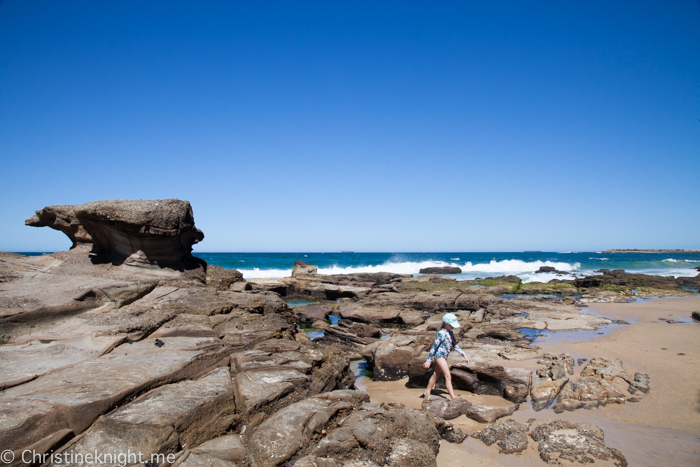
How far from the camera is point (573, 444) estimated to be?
4.75 m

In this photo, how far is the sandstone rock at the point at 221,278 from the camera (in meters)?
10.1

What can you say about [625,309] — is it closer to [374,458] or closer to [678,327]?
[678,327]

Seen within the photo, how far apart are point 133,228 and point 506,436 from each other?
8712 millimetres

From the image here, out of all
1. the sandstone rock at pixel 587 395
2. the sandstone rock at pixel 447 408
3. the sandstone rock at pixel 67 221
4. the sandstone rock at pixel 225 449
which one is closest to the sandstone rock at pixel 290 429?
the sandstone rock at pixel 225 449

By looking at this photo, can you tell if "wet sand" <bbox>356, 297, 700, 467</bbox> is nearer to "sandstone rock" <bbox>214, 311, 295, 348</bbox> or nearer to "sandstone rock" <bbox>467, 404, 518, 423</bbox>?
"sandstone rock" <bbox>467, 404, 518, 423</bbox>

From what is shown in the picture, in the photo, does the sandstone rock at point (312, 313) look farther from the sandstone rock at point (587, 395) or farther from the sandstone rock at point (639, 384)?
the sandstone rock at point (639, 384)

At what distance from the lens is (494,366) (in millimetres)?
7199

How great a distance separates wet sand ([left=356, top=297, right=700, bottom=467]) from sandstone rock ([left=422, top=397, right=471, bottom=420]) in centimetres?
13

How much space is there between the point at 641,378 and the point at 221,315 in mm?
8433

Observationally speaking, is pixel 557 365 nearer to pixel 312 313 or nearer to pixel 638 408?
pixel 638 408

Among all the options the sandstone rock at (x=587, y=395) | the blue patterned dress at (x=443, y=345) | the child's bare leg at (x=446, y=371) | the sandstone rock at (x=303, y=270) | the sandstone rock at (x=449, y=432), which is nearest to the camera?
the sandstone rock at (x=449, y=432)

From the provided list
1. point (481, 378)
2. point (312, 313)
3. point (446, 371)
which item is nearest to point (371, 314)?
point (312, 313)

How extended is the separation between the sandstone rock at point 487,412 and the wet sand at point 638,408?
9 cm

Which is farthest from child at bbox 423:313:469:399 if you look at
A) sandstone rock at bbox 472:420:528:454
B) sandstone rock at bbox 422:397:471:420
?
sandstone rock at bbox 472:420:528:454
